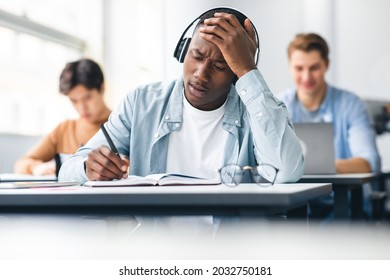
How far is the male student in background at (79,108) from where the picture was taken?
3.12 m

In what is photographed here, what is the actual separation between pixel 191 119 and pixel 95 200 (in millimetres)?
653

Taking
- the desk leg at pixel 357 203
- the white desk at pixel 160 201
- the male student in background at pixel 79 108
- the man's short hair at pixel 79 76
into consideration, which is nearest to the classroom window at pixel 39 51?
the male student in background at pixel 79 108

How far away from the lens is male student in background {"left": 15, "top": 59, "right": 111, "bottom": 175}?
3119 mm

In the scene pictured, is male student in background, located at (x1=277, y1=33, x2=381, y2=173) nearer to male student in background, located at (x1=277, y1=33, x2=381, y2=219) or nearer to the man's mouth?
male student in background, located at (x1=277, y1=33, x2=381, y2=219)

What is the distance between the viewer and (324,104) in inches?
118

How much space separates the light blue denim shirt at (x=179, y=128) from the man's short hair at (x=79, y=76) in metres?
1.36

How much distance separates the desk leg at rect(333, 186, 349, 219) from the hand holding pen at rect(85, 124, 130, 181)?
36.9 inches

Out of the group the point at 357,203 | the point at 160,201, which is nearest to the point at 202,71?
the point at 160,201

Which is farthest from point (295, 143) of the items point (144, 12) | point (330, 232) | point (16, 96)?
point (144, 12)

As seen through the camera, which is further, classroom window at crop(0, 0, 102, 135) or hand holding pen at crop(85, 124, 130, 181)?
classroom window at crop(0, 0, 102, 135)

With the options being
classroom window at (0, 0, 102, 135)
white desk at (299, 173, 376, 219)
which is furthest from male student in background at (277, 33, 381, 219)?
classroom window at (0, 0, 102, 135)

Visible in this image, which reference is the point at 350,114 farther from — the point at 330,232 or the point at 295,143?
the point at 295,143

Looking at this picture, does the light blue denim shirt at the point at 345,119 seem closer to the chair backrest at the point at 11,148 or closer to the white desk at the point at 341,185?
the white desk at the point at 341,185

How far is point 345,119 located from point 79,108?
1298 mm
